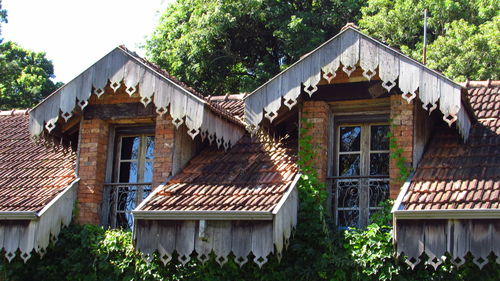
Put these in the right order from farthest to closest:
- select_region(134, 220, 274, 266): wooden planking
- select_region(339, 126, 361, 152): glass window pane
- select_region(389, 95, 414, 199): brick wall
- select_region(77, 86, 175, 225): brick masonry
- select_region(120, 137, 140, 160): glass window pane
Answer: select_region(120, 137, 140, 160): glass window pane → select_region(77, 86, 175, 225): brick masonry → select_region(339, 126, 361, 152): glass window pane → select_region(389, 95, 414, 199): brick wall → select_region(134, 220, 274, 266): wooden planking

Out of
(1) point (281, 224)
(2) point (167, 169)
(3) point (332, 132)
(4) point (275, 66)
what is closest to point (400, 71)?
(3) point (332, 132)

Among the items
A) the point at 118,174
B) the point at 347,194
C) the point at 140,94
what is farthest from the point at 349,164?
the point at 118,174

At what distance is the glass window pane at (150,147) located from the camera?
40.8 feet

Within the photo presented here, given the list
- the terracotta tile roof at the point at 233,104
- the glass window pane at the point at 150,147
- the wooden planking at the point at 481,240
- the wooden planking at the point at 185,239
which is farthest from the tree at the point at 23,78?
the wooden planking at the point at 481,240

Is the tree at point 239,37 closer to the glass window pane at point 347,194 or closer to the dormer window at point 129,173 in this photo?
the dormer window at point 129,173

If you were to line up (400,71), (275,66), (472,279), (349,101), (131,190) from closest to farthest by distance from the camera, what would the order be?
(472,279) → (400,71) → (349,101) → (131,190) → (275,66)

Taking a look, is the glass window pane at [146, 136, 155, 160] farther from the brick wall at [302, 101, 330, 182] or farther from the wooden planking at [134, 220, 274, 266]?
the brick wall at [302, 101, 330, 182]

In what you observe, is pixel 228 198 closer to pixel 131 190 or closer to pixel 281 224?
pixel 281 224

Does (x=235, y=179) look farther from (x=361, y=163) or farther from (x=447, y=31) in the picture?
(x=447, y=31)

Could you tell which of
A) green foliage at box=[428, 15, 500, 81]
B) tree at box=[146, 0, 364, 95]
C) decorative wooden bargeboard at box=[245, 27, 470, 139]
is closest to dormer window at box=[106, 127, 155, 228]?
decorative wooden bargeboard at box=[245, 27, 470, 139]

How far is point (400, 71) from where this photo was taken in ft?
34.4

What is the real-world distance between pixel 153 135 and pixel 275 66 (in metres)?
15.4

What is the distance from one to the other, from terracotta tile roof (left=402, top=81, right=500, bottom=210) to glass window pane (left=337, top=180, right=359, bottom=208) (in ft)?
3.40

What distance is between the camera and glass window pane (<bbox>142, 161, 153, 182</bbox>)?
40.2 ft
